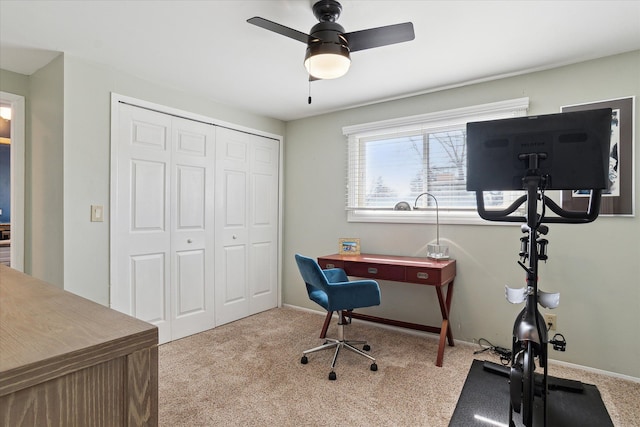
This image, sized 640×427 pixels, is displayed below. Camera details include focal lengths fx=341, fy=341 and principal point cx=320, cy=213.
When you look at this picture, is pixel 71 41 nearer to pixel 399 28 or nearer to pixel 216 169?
pixel 216 169

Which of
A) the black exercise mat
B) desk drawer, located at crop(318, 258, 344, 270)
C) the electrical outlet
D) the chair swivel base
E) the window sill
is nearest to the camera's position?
the black exercise mat

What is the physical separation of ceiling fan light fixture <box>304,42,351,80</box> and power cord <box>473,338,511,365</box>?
2.36 meters

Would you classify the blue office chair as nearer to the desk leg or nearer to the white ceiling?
the desk leg

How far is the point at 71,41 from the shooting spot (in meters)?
2.21

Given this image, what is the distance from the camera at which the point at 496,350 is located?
8.77ft

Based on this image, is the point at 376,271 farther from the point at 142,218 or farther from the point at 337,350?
the point at 142,218

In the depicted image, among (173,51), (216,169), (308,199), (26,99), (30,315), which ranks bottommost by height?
(30,315)

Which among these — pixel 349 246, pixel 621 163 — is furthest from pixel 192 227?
pixel 621 163

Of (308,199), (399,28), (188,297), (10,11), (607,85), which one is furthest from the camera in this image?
(308,199)

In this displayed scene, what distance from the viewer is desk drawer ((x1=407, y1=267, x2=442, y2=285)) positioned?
256 cm

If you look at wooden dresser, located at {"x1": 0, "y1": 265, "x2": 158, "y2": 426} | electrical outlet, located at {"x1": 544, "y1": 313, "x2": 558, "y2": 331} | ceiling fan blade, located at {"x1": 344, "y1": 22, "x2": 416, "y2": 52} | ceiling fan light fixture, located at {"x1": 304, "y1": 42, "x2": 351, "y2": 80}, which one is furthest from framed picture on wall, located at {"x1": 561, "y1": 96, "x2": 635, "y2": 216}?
wooden dresser, located at {"x1": 0, "y1": 265, "x2": 158, "y2": 426}

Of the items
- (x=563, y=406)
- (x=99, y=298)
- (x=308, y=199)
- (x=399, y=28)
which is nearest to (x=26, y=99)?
(x=99, y=298)

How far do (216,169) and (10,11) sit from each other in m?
1.78

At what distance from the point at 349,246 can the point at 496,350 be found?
1.51m
